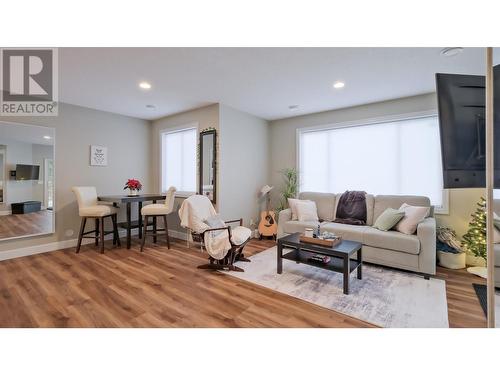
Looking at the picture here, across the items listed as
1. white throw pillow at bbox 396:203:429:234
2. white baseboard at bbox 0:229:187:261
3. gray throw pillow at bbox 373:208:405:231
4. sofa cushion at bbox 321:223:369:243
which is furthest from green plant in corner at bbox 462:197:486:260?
white baseboard at bbox 0:229:187:261

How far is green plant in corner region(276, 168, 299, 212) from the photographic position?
14.8 ft

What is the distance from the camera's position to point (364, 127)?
3.89 metres

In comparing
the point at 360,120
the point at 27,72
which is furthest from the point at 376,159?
the point at 27,72

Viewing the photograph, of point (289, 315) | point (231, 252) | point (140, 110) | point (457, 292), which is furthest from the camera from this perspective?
point (140, 110)

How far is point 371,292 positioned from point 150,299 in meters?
2.21

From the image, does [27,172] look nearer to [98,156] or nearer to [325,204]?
[98,156]

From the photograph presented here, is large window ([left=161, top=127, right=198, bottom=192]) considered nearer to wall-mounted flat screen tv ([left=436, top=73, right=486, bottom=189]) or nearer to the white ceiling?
the white ceiling

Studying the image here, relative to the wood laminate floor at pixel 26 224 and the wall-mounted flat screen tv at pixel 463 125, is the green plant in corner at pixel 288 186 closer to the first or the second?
the wall-mounted flat screen tv at pixel 463 125

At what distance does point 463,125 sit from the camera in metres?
0.99

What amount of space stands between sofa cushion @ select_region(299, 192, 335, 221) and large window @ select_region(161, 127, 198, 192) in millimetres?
2382
